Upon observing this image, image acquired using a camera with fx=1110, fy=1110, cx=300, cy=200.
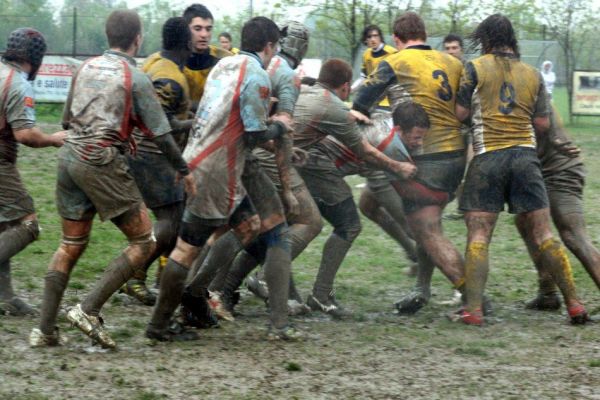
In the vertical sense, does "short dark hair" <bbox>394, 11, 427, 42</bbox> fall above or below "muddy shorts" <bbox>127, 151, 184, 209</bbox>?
above

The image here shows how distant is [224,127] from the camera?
6309 millimetres

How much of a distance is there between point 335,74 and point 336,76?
15mm

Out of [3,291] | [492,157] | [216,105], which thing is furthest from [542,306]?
[3,291]

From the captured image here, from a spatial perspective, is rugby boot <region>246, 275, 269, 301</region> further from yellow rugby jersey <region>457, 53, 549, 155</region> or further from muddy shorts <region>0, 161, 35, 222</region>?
yellow rugby jersey <region>457, 53, 549, 155</region>

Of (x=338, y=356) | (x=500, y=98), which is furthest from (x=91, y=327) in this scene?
(x=500, y=98)

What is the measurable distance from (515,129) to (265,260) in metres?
1.84

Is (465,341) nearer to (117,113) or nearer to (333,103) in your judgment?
(333,103)

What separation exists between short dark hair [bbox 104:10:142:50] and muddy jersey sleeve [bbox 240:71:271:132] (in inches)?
28.7

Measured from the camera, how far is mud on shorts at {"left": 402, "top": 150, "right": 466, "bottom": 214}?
7555mm

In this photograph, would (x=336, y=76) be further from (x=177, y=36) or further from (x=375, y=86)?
(x=177, y=36)

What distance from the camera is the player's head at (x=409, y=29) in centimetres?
768

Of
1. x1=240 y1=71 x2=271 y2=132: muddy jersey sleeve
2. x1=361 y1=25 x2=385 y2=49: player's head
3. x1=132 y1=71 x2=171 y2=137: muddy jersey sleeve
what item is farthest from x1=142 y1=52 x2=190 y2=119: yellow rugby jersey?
x1=361 y1=25 x2=385 y2=49: player's head

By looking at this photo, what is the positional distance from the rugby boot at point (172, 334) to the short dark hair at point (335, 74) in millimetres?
1952

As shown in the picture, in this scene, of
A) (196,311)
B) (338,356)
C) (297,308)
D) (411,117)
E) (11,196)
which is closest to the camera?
(338,356)
